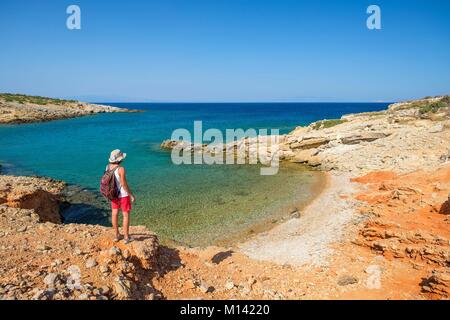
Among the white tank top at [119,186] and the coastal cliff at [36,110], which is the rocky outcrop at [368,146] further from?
the coastal cliff at [36,110]

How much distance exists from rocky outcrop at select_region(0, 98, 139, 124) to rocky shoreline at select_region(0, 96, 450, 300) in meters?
72.2

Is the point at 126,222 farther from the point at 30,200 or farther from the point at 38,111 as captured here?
the point at 38,111

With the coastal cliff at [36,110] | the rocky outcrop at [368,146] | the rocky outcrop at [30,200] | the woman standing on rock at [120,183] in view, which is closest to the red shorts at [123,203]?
the woman standing on rock at [120,183]

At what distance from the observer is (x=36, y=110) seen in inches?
3546

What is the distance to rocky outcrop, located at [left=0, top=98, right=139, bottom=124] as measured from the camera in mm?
78688

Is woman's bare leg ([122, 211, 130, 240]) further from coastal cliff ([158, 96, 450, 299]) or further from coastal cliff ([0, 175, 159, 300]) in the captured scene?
coastal cliff ([158, 96, 450, 299])

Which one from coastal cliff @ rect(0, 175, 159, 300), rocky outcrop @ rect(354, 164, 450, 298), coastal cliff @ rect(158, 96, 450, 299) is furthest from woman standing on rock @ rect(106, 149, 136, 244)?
rocky outcrop @ rect(354, 164, 450, 298)

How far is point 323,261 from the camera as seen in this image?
12.2 meters

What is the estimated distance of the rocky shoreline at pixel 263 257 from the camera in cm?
780

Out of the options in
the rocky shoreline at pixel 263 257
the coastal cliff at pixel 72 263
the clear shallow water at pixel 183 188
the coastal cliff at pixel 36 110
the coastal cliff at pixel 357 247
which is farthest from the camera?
the coastal cliff at pixel 36 110

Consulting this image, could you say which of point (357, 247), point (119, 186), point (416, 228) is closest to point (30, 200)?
point (119, 186)
